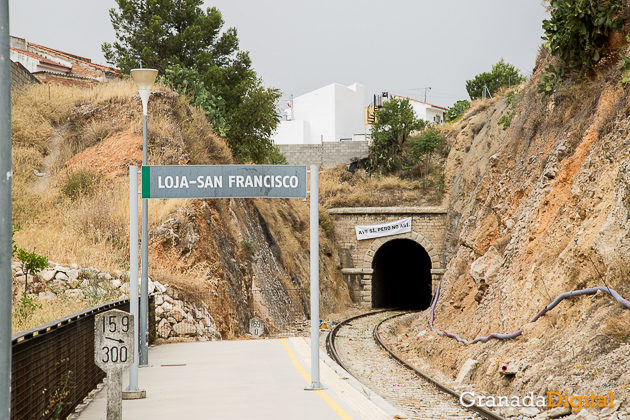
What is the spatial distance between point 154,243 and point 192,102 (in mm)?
14501

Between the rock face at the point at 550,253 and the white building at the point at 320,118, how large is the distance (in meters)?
39.7

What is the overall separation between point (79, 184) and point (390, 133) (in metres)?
28.8

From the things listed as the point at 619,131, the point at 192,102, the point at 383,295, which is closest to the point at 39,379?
the point at 619,131

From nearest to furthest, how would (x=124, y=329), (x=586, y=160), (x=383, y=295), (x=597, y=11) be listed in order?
1. (x=124, y=329)
2. (x=586, y=160)
3. (x=597, y=11)
4. (x=383, y=295)

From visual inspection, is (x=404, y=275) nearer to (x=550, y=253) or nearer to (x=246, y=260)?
(x=246, y=260)

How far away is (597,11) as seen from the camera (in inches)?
572

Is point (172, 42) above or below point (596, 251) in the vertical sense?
above

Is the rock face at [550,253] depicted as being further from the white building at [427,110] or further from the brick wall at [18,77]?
the white building at [427,110]

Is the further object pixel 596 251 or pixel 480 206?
pixel 480 206

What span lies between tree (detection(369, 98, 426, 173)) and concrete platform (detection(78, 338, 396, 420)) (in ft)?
112

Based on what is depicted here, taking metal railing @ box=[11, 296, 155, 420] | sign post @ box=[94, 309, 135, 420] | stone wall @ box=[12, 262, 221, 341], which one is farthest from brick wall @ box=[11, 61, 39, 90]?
sign post @ box=[94, 309, 135, 420]

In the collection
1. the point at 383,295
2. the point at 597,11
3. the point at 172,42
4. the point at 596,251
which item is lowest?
the point at 383,295

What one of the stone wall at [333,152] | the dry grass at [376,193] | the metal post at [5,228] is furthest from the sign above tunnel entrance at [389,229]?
the metal post at [5,228]

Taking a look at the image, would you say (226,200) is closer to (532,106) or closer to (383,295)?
(532,106)
